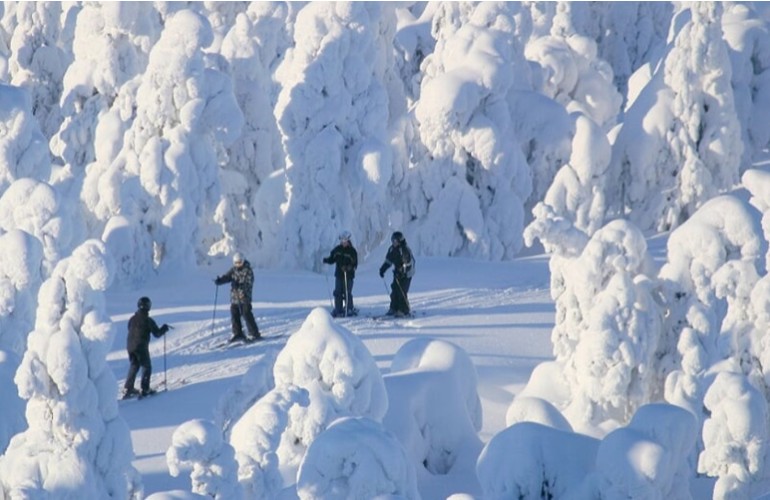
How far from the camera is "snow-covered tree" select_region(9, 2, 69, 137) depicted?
44.2 meters

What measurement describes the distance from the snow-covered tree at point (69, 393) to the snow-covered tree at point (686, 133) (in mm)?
22341

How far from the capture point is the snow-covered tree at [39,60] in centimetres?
4419

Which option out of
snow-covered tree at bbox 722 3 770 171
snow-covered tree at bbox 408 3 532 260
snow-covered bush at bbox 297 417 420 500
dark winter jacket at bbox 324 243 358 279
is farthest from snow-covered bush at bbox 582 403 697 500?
snow-covered tree at bbox 722 3 770 171

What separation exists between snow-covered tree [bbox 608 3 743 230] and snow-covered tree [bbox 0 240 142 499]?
2234cm

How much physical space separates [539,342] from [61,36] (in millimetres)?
26543

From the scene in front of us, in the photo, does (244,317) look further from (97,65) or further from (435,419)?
(97,65)

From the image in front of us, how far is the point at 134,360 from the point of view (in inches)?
835

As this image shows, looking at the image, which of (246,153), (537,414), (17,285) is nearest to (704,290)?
(537,414)

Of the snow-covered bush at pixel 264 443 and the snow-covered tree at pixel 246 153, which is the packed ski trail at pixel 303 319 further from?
the snow-covered tree at pixel 246 153

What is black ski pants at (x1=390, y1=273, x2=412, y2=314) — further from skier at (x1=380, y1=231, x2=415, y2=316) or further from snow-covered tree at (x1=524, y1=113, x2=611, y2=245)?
snow-covered tree at (x1=524, y1=113, x2=611, y2=245)

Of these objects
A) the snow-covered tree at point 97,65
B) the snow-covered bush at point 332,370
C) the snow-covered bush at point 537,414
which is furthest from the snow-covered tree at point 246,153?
the snow-covered bush at point 537,414

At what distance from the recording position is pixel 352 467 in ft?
39.8

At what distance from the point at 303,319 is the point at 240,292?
203 cm


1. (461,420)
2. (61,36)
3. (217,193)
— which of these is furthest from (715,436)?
(61,36)
